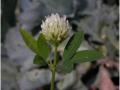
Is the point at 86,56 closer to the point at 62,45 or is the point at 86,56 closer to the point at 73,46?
the point at 73,46

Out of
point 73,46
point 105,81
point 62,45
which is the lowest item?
point 105,81

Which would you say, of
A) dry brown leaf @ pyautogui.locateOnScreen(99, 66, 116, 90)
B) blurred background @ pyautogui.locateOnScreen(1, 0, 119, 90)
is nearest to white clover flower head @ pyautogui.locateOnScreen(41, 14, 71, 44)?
blurred background @ pyautogui.locateOnScreen(1, 0, 119, 90)

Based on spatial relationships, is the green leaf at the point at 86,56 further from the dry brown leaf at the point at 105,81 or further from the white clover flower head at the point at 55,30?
the dry brown leaf at the point at 105,81

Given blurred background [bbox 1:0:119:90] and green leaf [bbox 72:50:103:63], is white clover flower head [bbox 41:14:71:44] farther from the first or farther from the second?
blurred background [bbox 1:0:119:90]

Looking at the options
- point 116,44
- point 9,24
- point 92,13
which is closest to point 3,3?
point 9,24

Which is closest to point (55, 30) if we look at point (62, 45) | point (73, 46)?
point (73, 46)
